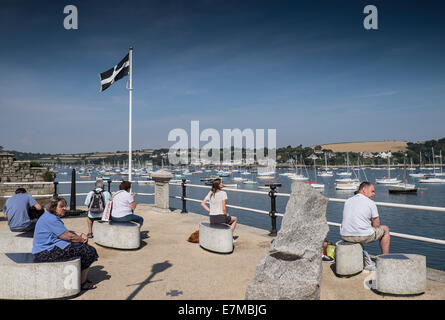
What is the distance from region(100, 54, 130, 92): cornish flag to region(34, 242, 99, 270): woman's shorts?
10.8 m

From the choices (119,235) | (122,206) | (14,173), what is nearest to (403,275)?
(119,235)

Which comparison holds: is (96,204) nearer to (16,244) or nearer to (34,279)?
(16,244)

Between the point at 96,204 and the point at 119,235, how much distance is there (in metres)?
1.51

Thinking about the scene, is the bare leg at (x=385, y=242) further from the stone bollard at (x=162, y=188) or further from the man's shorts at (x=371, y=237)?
the stone bollard at (x=162, y=188)

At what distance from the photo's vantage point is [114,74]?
14984mm

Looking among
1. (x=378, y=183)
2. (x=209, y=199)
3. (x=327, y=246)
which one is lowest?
(x=378, y=183)

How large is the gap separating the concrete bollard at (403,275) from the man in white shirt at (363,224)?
939mm

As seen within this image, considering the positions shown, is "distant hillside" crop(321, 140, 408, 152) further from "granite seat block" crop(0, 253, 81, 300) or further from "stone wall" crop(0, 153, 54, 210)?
"granite seat block" crop(0, 253, 81, 300)

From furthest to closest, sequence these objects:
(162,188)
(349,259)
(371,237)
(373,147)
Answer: (373,147)
(162,188)
(371,237)
(349,259)
